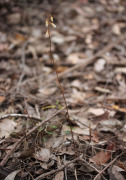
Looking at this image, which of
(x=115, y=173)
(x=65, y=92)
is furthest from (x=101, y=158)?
(x=65, y=92)

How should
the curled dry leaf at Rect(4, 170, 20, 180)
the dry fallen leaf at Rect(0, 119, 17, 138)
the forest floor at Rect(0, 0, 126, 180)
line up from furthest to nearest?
the dry fallen leaf at Rect(0, 119, 17, 138) → the forest floor at Rect(0, 0, 126, 180) → the curled dry leaf at Rect(4, 170, 20, 180)

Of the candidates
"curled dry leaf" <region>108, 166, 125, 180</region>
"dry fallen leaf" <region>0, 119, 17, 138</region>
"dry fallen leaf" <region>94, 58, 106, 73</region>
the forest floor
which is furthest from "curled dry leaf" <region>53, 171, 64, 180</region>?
"dry fallen leaf" <region>94, 58, 106, 73</region>

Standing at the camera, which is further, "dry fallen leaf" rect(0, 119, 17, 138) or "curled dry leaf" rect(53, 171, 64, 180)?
"dry fallen leaf" rect(0, 119, 17, 138)

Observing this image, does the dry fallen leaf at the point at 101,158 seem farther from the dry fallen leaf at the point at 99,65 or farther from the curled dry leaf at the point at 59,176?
the dry fallen leaf at the point at 99,65

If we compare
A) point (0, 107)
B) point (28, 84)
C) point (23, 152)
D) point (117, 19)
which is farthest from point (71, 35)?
point (23, 152)

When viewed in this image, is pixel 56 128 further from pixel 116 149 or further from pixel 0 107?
pixel 0 107

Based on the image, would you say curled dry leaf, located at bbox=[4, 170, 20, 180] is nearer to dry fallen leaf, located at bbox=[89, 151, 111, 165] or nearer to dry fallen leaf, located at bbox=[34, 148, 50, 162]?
dry fallen leaf, located at bbox=[34, 148, 50, 162]

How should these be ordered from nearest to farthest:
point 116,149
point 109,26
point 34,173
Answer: point 34,173, point 116,149, point 109,26

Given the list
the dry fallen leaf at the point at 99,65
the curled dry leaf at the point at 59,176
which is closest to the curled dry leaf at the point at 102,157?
the curled dry leaf at the point at 59,176
